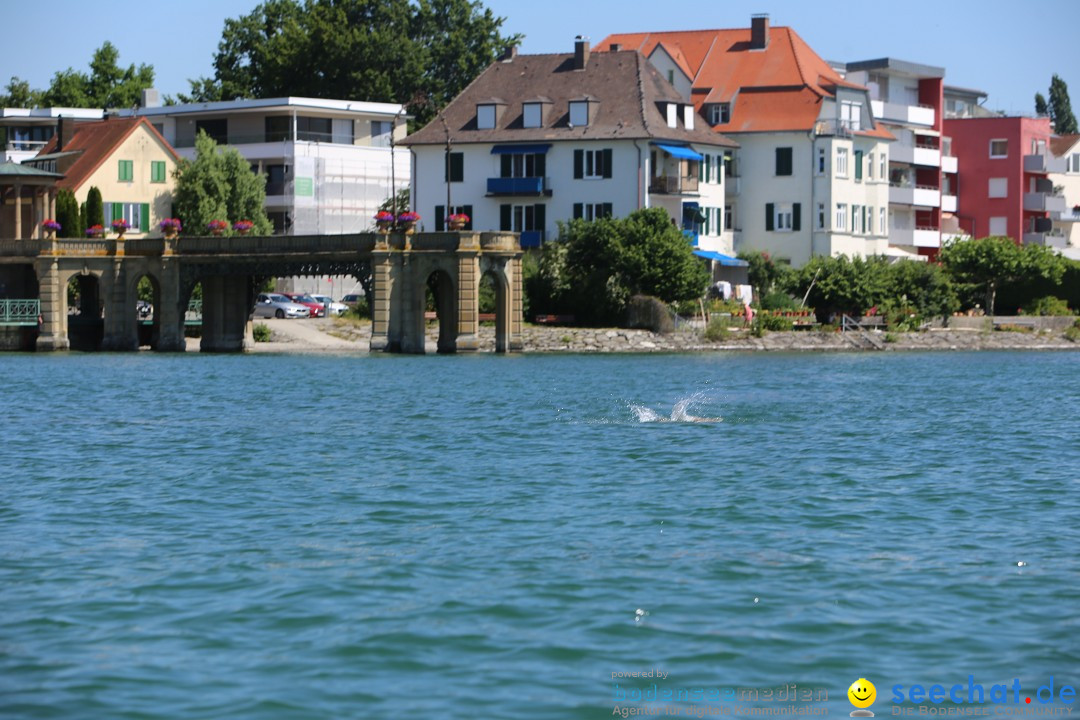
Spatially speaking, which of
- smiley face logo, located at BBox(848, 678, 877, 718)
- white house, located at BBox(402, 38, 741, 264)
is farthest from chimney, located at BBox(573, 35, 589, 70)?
smiley face logo, located at BBox(848, 678, 877, 718)

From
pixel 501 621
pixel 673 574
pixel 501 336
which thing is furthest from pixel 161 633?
pixel 501 336

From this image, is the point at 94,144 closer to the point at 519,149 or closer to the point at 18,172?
the point at 18,172

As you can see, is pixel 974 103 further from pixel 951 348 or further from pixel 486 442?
pixel 486 442

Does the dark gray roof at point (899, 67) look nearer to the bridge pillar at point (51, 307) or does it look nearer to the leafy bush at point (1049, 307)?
the leafy bush at point (1049, 307)

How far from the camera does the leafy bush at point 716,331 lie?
3364 inches

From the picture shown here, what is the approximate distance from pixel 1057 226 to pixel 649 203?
158ft

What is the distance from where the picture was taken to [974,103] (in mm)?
135250

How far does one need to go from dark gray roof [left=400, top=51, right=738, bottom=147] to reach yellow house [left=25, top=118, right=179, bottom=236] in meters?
20.1

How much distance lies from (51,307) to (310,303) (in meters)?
21.4

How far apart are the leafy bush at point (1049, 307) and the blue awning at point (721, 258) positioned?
16591 millimetres

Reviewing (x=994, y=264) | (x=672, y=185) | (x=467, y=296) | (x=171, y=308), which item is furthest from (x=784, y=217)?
(x=171, y=308)

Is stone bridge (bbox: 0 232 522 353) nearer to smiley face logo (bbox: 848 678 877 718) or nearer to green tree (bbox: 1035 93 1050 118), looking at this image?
smiley face logo (bbox: 848 678 877 718)

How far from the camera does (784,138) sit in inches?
3984

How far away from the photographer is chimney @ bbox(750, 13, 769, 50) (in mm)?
104125
